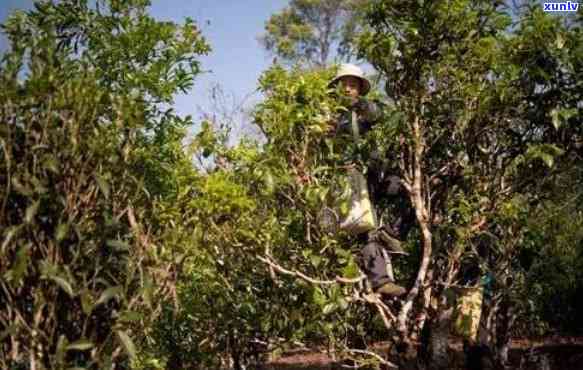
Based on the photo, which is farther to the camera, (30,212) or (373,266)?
(373,266)

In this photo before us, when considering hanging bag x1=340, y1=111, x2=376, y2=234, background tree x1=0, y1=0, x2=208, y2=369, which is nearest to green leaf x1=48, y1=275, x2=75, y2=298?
background tree x1=0, y1=0, x2=208, y2=369

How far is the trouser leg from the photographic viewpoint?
3637 mm

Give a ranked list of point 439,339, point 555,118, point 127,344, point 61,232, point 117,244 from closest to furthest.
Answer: point 61,232 < point 127,344 < point 117,244 < point 555,118 < point 439,339

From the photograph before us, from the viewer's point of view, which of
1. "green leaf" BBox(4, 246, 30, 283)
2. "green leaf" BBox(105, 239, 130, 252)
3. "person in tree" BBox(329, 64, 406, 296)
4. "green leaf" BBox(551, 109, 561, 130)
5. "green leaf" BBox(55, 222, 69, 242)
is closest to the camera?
"green leaf" BBox(4, 246, 30, 283)

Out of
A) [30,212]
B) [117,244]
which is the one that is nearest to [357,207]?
[117,244]

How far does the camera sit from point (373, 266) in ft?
12.0

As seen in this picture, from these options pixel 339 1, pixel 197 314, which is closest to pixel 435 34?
pixel 197 314

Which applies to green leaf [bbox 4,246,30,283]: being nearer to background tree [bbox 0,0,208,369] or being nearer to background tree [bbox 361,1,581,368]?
background tree [bbox 0,0,208,369]

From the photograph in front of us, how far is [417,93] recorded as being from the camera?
3.75 metres

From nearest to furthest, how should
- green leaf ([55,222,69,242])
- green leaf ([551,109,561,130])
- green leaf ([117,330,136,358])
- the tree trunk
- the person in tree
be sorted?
green leaf ([55,222,69,242]) < green leaf ([117,330,136,358]) < green leaf ([551,109,561,130]) < the person in tree < the tree trunk

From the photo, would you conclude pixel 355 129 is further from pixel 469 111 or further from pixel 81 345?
pixel 81 345

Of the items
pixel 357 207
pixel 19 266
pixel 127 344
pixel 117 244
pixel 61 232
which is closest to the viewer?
pixel 19 266

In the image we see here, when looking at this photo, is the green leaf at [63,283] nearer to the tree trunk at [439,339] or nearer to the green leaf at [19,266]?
the green leaf at [19,266]

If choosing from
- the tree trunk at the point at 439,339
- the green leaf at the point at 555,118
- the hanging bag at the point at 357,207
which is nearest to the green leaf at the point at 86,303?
the hanging bag at the point at 357,207
